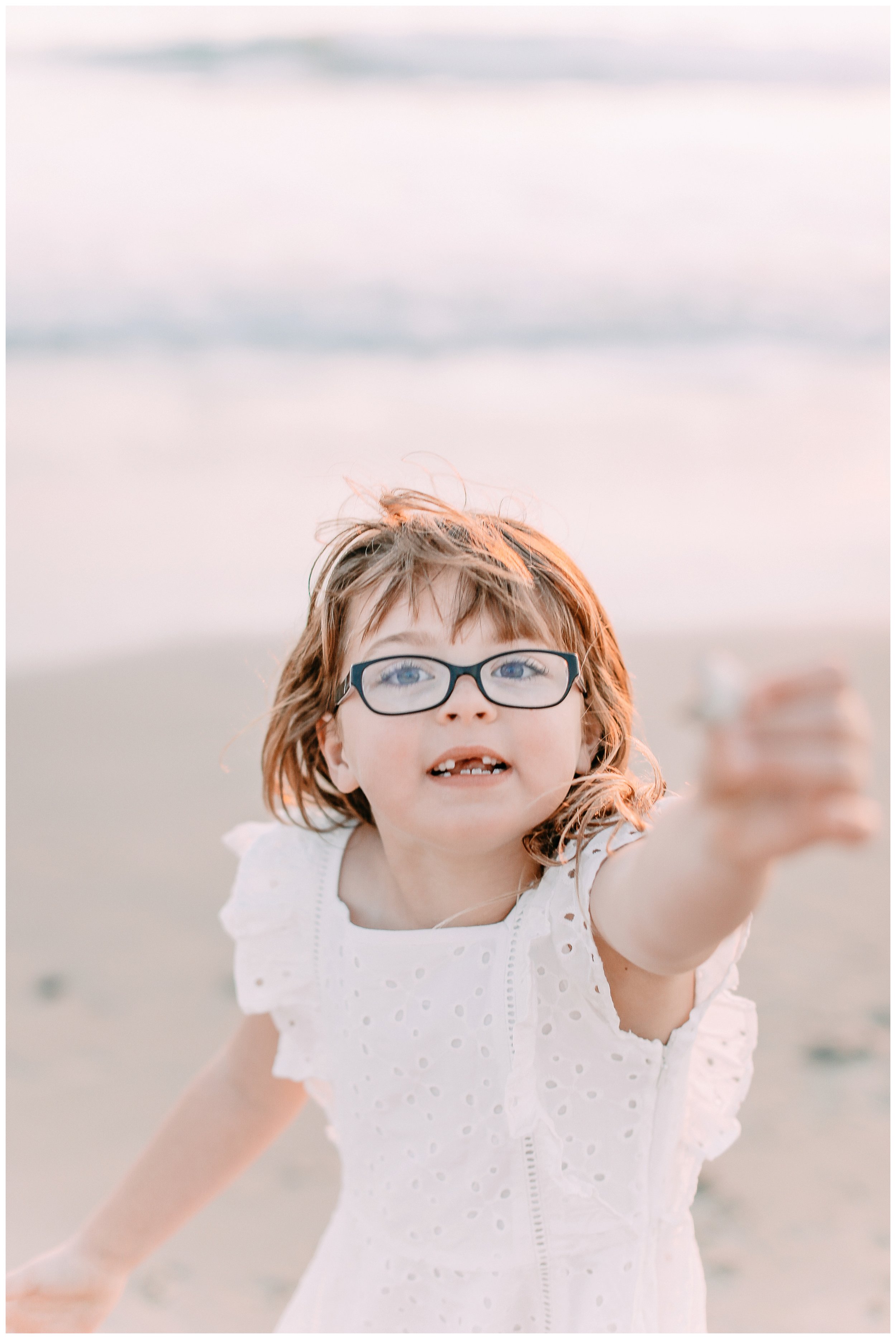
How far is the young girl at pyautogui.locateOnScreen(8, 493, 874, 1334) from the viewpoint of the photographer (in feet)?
4.75

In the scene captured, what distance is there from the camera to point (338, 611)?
1632mm

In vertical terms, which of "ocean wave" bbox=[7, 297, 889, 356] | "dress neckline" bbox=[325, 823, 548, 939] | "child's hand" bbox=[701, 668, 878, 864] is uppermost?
"ocean wave" bbox=[7, 297, 889, 356]

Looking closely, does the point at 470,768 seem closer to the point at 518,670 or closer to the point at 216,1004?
the point at 518,670

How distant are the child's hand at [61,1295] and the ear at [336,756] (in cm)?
90

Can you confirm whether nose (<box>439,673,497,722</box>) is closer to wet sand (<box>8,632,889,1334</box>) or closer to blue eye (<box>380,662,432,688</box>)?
blue eye (<box>380,662,432,688</box>)

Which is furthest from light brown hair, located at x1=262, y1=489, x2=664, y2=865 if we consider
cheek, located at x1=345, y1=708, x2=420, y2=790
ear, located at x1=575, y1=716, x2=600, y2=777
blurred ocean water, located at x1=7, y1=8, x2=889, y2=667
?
blurred ocean water, located at x1=7, y1=8, x2=889, y2=667

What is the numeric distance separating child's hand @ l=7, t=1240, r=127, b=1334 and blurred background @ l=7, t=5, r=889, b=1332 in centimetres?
36

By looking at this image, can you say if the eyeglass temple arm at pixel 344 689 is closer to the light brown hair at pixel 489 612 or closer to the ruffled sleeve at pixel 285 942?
the light brown hair at pixel 489 612

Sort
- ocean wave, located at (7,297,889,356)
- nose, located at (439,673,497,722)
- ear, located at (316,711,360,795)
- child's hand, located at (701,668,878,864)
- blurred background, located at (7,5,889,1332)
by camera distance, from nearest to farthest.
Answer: child's hand, located at (701,668,878,864) < nose, located at (439,673,497,722) < ear, located at (316,711,360,795) < blurred background, located at (7,5,889,1332) < ocean wave, located at (7,297,889,356)

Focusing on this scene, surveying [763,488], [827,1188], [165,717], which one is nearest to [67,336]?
[165,717]

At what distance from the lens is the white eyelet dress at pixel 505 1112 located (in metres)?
1.52

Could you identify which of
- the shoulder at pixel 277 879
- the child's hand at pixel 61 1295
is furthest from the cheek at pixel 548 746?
the child's hand at pixel 61 1295

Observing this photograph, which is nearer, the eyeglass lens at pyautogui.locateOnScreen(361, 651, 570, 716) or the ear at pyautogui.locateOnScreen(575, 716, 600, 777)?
the eyeglass lens at pyautogui.locateOnScreen(361, 651, 570, 716)

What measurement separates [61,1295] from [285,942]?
69cm
